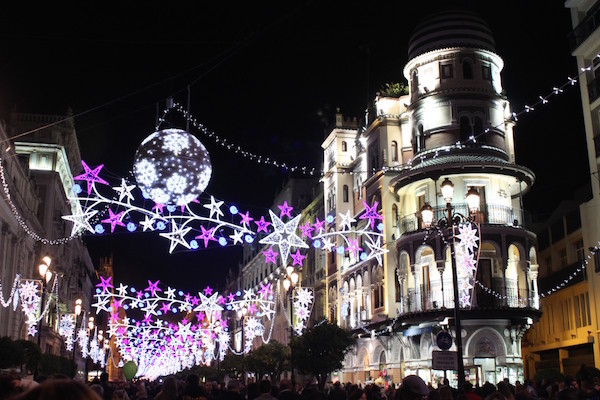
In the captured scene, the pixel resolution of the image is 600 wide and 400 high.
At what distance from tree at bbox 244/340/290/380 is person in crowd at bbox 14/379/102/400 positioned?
46730 mm

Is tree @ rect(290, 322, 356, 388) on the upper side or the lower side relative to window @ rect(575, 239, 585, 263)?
lower

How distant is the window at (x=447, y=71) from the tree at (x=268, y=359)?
21.4m

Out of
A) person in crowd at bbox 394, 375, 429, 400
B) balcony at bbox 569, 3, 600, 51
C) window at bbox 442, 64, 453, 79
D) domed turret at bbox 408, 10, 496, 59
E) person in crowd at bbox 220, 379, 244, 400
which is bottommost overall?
person in crowd at bbox 220, 379, 244, 400

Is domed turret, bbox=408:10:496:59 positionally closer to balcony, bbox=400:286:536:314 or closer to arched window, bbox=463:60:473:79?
arched window, bbox=463:60:473:79

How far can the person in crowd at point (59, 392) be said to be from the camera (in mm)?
2535

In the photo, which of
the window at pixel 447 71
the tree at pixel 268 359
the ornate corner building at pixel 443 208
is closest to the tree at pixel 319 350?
the ornate corner building at pixel 443 208

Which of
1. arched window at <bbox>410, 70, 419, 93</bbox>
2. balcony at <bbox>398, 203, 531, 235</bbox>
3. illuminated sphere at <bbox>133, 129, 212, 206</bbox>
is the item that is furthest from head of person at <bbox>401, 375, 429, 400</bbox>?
arched window at <bbox>410, 70, 419, 93</bbox>

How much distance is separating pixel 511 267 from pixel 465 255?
4.22m

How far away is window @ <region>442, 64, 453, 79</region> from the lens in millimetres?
39266

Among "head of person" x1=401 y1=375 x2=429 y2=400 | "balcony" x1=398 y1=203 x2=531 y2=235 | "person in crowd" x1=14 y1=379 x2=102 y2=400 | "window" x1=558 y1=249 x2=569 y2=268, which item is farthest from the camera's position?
"window" x1=558 y1=249 x2=569 y2=268

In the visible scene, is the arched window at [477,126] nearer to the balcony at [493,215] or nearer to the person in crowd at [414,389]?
the balcony at [493,215]

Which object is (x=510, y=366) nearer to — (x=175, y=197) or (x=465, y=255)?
(x=465, y=255)

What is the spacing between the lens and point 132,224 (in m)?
24.0

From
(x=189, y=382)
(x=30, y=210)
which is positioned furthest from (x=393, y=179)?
(x=189, y=382)
